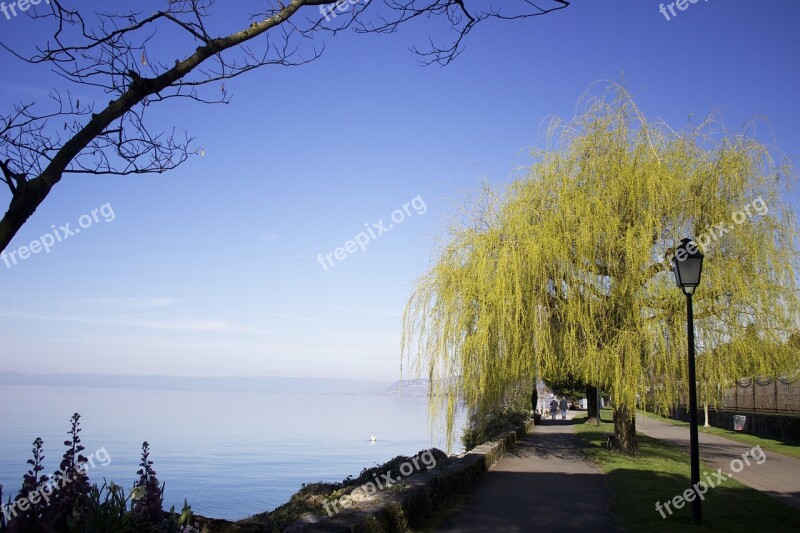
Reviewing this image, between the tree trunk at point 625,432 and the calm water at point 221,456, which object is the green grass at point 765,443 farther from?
the calm water at point 221,456

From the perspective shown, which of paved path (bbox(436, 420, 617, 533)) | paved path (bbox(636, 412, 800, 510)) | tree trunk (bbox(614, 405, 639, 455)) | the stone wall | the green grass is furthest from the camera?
the green grass

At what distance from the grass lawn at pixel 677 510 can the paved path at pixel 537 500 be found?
1.12 feet

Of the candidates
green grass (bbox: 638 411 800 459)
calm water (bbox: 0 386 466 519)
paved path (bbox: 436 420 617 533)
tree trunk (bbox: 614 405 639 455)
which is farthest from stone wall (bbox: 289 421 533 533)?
green grass (bbox: 638 411 800 459)

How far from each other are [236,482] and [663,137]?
25.5 metres

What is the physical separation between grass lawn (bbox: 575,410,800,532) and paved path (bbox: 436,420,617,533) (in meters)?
0.34

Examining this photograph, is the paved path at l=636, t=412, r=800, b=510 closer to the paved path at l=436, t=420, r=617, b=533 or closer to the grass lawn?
the grass lawn

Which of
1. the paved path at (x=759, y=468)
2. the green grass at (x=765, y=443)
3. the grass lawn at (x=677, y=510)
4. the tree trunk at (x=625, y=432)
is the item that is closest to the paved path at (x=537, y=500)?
the grass lawn at (x=677, y=510)

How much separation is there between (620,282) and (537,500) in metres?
7.75

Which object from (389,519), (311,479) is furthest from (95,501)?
(311,479)

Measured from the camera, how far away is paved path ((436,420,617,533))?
956cm

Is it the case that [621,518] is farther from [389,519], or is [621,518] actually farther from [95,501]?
[95,501]

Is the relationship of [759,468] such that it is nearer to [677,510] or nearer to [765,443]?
[677,510]

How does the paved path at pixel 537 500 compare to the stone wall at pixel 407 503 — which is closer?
the stone wall at pixel 407 503

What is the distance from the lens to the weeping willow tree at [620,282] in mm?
16844
